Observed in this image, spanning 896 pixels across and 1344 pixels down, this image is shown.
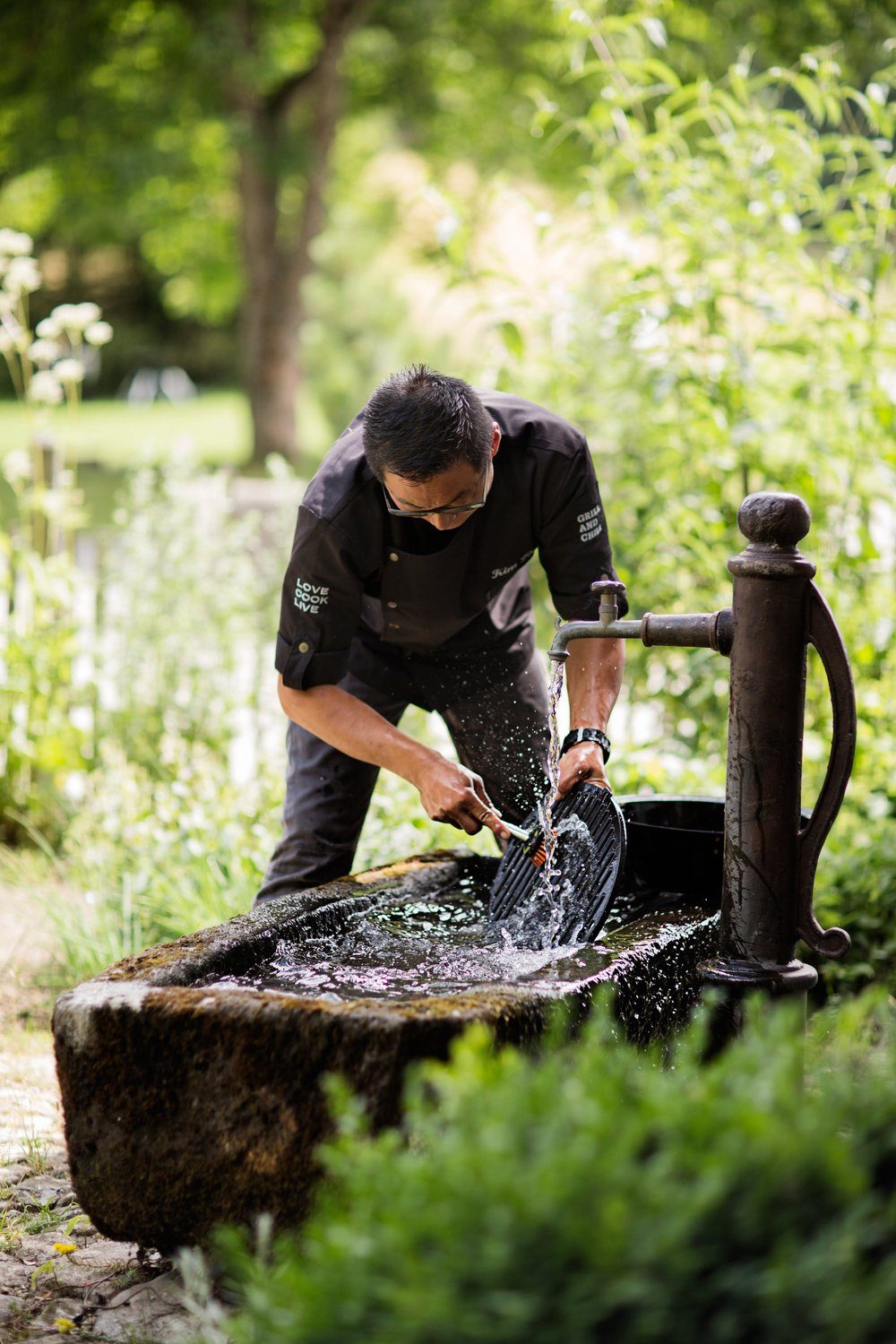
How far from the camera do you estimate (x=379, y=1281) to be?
46.1 inches

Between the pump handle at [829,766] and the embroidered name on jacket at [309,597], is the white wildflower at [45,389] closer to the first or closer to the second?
the embroidered name on jacket at [309,597]

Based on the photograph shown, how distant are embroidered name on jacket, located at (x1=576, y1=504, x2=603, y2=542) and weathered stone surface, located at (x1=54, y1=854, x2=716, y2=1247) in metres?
1.20

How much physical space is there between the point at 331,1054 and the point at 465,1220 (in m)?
0.74

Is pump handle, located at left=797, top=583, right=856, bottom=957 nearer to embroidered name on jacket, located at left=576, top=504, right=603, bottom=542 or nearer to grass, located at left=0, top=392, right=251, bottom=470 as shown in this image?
embroidered name on jacket, located at left=576, top=504, right=603, bottom=542

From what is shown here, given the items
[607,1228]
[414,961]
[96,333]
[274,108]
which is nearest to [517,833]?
[414,961]

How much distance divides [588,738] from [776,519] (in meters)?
0.83

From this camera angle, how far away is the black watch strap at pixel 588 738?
110 inches

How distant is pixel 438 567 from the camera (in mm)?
2926

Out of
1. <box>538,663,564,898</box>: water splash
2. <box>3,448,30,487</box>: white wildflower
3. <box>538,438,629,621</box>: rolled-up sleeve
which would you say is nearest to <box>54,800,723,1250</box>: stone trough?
<box>538,663,564,898</box>: water splash

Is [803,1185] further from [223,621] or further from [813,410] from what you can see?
[223,621]

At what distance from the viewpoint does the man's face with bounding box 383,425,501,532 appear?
2.54 meters

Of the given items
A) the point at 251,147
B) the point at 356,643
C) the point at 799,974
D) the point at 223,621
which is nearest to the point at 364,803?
the point at 356,643

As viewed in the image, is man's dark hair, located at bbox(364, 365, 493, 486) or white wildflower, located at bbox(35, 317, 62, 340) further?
white wildflower, located at bbox(35, 317, 62, 340)

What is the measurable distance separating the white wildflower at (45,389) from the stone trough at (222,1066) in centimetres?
293
